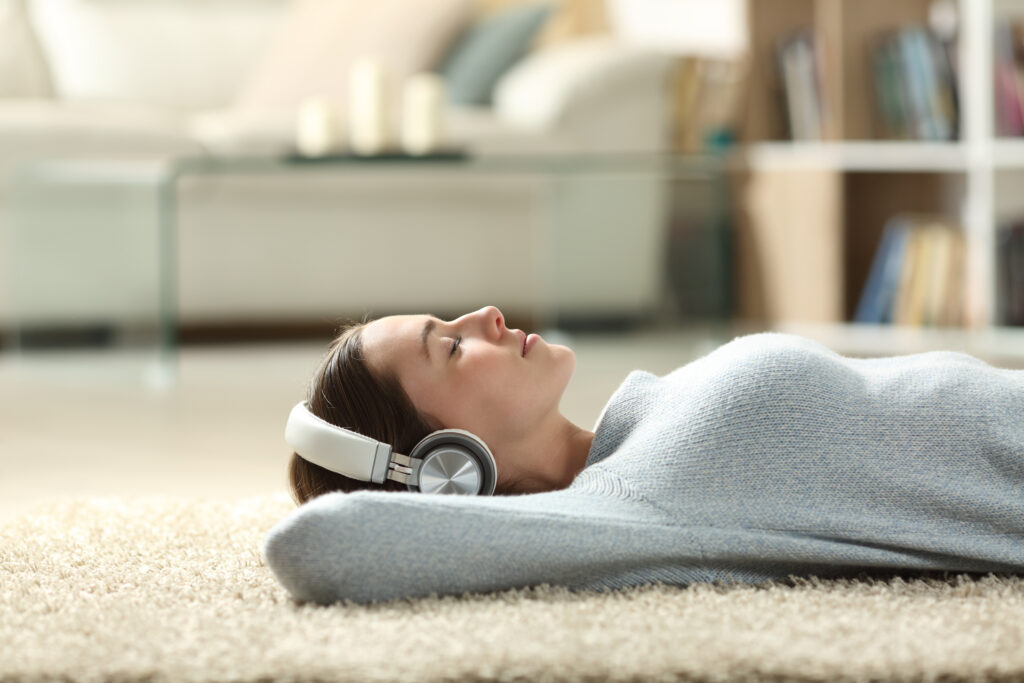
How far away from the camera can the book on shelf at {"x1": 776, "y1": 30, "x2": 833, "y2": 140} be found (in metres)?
3.32

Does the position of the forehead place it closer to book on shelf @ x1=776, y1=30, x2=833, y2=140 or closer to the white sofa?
the white sofa

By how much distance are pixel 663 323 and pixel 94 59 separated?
76.7 inches

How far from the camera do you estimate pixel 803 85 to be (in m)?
3.36

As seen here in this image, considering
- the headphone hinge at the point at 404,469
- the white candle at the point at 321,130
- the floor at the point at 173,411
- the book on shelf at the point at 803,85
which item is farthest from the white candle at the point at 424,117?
the headphone hinge at the point at 404,469

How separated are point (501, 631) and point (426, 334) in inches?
11.5

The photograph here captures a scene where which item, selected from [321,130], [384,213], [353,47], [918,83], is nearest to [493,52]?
[353,47]

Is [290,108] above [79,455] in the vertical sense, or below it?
above

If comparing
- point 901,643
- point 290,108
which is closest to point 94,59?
point 290,108

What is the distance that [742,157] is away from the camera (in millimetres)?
3510

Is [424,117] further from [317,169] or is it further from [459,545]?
[459,545]

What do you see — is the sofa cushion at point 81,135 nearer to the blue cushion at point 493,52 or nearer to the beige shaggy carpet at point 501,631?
the blue cushion at point 493,52

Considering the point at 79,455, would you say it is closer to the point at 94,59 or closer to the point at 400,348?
the point at 400,348

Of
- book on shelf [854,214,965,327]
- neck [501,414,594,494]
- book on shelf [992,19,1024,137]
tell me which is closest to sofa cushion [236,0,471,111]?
book on shelf [854,214,965,327]

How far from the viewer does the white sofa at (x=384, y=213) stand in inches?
119
